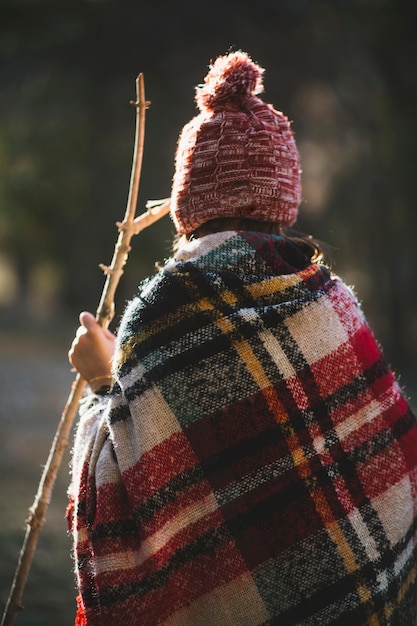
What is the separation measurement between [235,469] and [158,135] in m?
12.4

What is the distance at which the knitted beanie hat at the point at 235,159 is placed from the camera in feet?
6.66

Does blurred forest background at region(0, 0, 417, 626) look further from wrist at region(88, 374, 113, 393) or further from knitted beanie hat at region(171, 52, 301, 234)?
knitted beanie hat at region(171, 52, 301, 234)

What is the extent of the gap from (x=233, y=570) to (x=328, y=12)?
8.42m

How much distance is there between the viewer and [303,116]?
10.9m

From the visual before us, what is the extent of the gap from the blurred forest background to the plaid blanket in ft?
7.00

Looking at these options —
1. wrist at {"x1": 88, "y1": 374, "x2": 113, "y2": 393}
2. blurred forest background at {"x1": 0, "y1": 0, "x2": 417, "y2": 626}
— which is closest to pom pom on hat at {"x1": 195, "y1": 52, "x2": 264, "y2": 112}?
wrist at {"x1": 88, "y1": 374, "x2": 113, "y2": 393}

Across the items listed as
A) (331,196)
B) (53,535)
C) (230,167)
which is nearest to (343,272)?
(331,196)

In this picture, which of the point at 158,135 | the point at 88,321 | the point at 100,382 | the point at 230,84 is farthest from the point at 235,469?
the point at 158,135

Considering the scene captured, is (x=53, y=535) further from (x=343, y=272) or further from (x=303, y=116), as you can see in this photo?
(x=343, y=272)

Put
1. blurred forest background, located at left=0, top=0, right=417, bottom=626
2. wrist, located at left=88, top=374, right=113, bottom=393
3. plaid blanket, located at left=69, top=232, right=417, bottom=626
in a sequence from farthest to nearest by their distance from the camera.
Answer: blurred forest background, located at left=0, top=0, right=417, bottom=626 < wrist, located at left=88, top=374, right=113, bottom=393 < plaid blanket, located at left=69, top=232, right=417, bottom=626

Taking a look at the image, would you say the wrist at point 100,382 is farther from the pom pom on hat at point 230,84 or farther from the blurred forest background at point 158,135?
the blurred forest background at point 158,135

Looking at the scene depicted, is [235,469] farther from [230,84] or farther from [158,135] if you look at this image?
[158,135]

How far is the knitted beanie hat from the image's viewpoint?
2031mm

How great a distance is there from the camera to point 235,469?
1.85 meters
